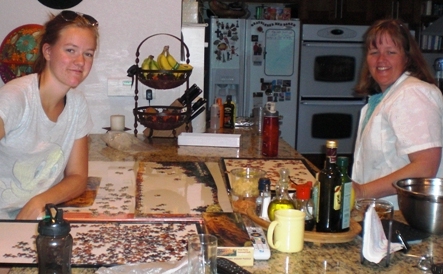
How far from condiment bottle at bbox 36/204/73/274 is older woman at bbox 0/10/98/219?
65 cm

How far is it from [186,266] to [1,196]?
0.96 metres

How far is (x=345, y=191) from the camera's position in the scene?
154 cm

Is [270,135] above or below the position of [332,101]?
above

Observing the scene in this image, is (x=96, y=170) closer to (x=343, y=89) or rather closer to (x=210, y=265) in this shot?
(x=210, y=265)

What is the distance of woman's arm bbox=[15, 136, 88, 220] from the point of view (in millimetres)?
1846

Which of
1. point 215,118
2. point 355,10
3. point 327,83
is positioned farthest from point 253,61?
point 215,118

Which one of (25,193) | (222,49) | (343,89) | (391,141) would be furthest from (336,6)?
(25,193)

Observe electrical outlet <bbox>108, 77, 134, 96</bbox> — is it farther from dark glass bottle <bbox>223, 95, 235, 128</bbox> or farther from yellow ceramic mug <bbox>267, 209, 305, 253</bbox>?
yellow ceramic mug <bbox>267, 209, 305, 253</bbox>

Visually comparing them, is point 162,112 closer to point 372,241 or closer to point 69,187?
point 69,187

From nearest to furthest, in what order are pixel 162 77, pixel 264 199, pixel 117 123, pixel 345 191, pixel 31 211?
pixel 345 191, pixel 264 199, pixel 31 211, pixel 162 77, pixel 117 123

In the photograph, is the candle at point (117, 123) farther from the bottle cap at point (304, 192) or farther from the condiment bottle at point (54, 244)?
the condiment bottle at point (54, 244)

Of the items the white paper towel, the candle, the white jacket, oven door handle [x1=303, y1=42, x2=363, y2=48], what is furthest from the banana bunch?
oven door handle [x1=303, y1=42, x2=363, y2=48]

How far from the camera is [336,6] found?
5930mm

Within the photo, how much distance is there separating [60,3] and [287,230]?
2422mm
